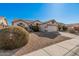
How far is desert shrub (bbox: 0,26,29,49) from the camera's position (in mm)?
5254

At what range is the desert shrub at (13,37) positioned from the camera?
525 centimetres

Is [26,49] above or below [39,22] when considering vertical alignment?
below

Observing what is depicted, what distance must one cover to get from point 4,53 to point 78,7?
320cm

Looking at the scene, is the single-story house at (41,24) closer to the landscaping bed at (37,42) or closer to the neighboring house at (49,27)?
the neighboring house at (49,27)

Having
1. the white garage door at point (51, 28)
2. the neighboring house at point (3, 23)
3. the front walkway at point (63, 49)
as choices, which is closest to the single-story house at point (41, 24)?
the white garage door at point (51, 28)

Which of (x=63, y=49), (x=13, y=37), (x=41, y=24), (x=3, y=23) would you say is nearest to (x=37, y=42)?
(x=41, y=24)

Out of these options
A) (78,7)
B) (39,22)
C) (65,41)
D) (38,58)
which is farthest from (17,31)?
(78,7)

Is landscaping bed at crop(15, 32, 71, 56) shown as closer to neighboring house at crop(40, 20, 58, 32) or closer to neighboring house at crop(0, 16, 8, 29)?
neighboring house at crop(40, 20, 58, 32)

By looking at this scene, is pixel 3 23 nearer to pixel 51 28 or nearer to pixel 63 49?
pixel 51 28

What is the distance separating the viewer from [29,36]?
559 centimetres

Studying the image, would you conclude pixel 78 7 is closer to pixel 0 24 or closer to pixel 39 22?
pixel 39 22

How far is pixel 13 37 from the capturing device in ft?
17.4

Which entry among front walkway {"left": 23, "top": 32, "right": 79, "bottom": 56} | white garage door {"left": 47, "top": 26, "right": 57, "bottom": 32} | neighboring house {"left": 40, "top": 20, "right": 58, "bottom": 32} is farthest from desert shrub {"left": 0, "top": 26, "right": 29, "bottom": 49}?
white garage door {"left": 47, "top": 26, "right": 57, "bottom": 32}

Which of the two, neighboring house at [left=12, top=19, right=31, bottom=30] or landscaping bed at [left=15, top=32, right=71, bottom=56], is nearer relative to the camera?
landscaping bed at [left=15, top=32, right=71, bottom=56]
